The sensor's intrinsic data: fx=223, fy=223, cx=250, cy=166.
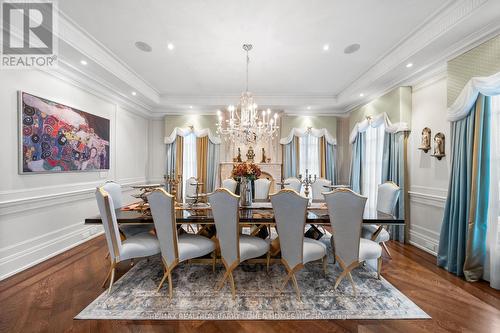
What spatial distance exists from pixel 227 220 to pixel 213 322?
87cm

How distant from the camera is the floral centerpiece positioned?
2.95 meters

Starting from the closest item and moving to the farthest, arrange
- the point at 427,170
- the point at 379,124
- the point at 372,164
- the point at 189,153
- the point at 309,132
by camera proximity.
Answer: the point at 427,170
the point at 379,124
the point at 372,164
the point at 309,132
the point at 189,153

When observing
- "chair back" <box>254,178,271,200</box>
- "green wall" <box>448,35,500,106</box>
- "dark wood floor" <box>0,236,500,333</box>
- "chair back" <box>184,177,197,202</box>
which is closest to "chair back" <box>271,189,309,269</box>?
"dark wood floor" <box>0,236,500,333</box>

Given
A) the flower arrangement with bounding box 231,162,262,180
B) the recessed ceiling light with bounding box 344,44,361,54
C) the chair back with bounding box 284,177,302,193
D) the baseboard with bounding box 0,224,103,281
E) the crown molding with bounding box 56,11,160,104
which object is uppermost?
the recessed ceiling light with bounding box 344,44,361,54

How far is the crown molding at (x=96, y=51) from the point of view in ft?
8.78

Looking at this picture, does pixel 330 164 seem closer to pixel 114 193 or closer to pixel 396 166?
pixel 396 166

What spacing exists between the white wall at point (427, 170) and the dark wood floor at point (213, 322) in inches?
24.1

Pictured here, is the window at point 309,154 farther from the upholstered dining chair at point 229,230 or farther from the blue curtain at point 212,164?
the upholstered dining chair at point 229,230

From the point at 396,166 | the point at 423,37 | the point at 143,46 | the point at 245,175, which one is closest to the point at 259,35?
the point at 143,46

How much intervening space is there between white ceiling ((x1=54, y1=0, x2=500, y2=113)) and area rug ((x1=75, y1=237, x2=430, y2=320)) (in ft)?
9.86

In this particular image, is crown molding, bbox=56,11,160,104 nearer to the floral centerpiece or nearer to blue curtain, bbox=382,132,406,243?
the floral centerpiece

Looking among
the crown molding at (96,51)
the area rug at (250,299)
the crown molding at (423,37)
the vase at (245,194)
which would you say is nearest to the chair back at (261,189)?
the vase at (245,194)

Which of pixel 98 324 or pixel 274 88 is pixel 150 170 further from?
pixel 98 324

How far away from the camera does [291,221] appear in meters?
2.20
